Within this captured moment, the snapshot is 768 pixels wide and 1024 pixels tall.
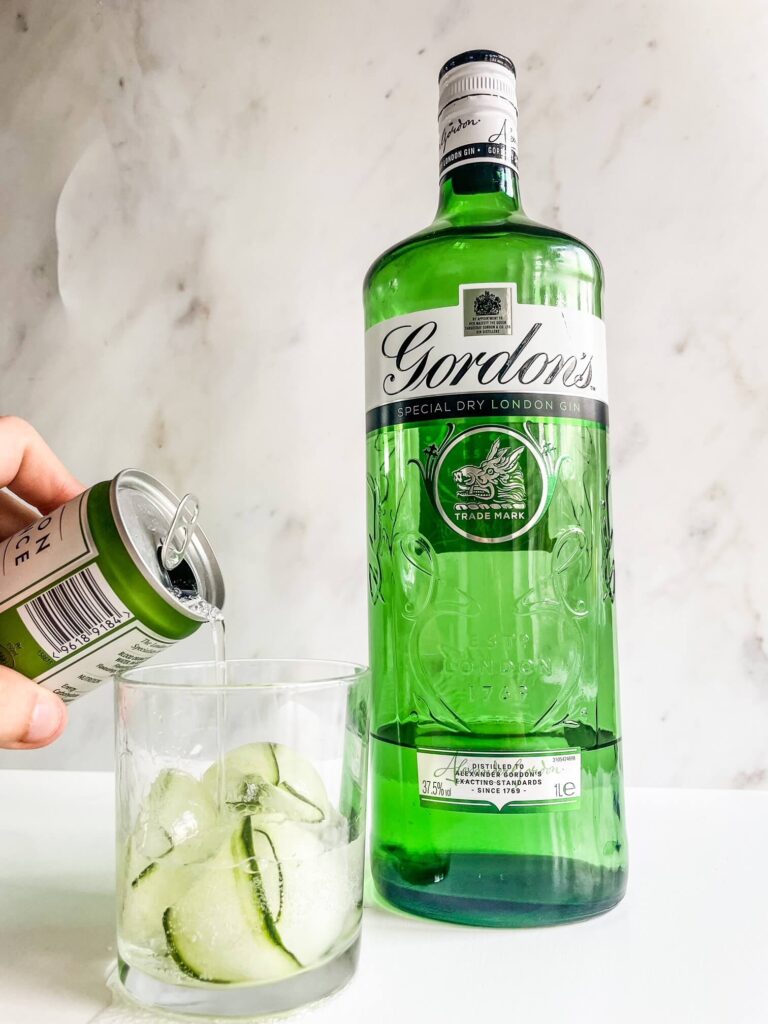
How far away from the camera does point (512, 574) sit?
54cm

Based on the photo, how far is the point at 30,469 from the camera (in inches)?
26.1

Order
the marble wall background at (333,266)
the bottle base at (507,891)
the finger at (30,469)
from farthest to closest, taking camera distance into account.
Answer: the marble wall background at (333,266)
the finger at (30,469)
the bottle base at (507,891)

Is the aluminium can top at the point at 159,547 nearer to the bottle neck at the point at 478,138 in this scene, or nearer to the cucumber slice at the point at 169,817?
the cucumber slice at the point at 169,817

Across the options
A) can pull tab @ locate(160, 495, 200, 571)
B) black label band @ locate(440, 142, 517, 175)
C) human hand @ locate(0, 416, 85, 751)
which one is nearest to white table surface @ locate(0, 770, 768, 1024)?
human hand @ locate(0, 416, 85, 751)

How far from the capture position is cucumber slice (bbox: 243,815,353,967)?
0.40 metres

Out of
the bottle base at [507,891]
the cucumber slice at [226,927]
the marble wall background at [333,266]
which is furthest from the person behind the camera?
the marble wall background at [333,266]

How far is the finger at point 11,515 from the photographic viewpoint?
671 mm

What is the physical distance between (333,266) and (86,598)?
0.47m

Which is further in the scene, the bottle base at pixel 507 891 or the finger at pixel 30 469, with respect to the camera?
the finger at pixel 30 469

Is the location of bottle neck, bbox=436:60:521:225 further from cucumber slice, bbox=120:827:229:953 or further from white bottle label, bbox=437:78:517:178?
cucumber slice, bbox=120:827:229:953

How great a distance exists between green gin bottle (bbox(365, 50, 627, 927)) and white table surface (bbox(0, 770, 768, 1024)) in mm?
27

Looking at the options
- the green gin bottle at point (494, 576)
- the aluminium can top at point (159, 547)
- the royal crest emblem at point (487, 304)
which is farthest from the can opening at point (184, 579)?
the royal crest emblem at point (487, 304)

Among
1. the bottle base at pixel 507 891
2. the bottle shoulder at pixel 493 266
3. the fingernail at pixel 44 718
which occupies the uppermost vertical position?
the bottle shoulder at pixel 493 266

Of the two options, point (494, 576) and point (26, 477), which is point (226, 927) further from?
point (26, 477)
